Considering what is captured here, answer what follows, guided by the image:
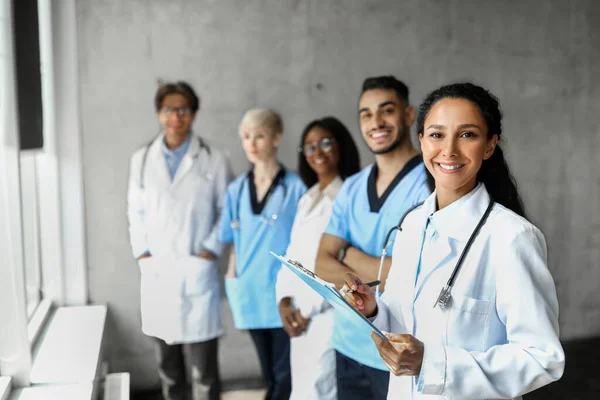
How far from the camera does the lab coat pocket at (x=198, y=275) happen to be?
8.89ft

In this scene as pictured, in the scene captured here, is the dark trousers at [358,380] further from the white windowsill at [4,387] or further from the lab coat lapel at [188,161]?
the white windowsill at [4,387]

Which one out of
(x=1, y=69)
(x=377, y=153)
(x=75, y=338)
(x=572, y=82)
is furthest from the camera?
(x=572, y=82)

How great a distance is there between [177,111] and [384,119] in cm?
85

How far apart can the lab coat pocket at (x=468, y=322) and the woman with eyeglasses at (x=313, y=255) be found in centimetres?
97

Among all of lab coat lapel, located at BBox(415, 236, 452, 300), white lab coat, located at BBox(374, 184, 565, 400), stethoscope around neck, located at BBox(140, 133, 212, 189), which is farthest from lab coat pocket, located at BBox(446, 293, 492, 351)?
stethoscope around neck, located at BBox(140, 133, 212, 189)

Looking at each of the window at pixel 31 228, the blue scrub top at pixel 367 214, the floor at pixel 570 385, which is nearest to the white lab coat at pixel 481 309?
the blue scrub top at pixel 367 214

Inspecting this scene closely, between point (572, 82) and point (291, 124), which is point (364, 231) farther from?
point (572, 82)

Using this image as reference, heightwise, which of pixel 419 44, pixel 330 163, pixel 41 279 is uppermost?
pixel 419 44

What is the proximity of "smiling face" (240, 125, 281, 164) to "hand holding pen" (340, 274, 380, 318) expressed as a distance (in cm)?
109

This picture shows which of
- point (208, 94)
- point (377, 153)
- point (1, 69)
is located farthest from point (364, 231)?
point (1, 69)

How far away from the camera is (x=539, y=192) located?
2906 mm

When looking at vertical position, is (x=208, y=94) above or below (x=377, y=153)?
above

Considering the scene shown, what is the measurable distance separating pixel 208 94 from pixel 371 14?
2.45 ft

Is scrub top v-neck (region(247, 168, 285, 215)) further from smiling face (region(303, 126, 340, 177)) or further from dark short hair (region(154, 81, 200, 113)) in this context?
dark short hair (region(154, 81, 200, 113))
